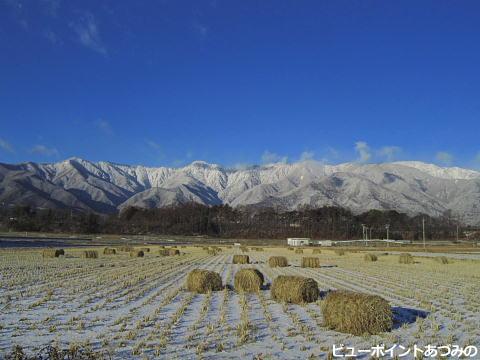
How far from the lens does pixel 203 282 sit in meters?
22.4

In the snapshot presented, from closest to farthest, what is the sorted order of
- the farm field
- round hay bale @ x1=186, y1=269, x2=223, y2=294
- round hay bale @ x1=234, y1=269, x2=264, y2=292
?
the farm field → round hay bale @ x1=186, y1=269, x2=223, y2=294 → round hay bale @ x1=234, y1=269, x2=264, y2=292

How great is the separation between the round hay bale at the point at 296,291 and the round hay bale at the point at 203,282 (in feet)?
13.0

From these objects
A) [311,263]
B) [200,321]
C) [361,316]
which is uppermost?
[361,316]

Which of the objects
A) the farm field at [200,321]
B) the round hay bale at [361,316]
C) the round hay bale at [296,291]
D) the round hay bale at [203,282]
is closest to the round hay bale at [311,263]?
the farm field at [200,321]

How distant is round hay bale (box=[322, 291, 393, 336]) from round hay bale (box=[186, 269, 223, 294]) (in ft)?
30.5

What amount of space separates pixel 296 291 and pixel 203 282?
17.0 ft

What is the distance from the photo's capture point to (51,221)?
182250 millimetres

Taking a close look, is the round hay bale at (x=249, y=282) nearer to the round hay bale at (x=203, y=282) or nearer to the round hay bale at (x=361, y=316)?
the round hay bale at (x=203, y=282)

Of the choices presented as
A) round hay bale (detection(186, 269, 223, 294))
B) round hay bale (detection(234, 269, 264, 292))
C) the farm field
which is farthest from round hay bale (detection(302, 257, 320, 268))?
round hay bale (detection(186, 269, 223, 294))

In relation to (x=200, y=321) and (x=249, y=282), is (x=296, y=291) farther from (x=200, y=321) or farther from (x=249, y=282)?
(x=200, y=321)

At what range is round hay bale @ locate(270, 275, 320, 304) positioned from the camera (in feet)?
62.8

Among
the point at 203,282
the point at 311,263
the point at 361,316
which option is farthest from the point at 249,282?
the point at 311,263

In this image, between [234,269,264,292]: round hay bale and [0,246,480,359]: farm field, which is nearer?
[0,246,480,359]: farm field

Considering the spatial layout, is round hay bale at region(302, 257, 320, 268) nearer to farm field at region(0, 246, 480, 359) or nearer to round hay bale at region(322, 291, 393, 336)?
farm field at region(0, 246, 480, 359)
